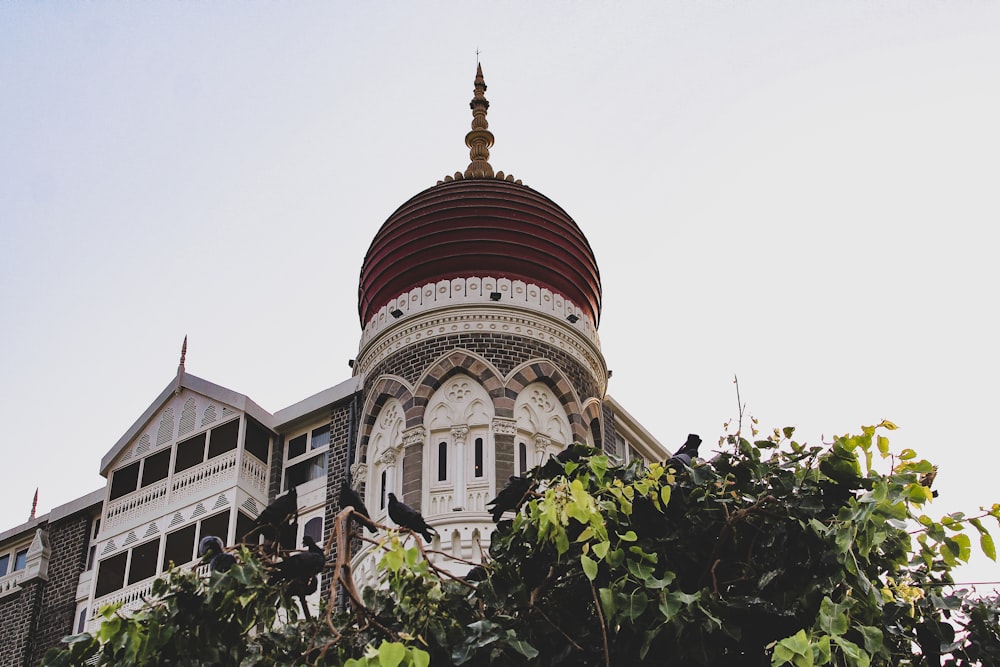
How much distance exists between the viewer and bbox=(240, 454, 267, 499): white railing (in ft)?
71.4

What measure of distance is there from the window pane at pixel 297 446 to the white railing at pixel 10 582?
7.28 meters

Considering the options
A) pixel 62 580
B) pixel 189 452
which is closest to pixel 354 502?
pixel 189 452

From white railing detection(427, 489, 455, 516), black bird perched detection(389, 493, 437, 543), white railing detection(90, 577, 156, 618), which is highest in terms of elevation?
white railing detection(427, 489, 455, 516)

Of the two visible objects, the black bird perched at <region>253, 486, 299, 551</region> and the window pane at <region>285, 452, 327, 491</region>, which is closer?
the black bird perched at <region>253, 486, 299, 551</region>

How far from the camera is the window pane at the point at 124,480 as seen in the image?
23.9 m

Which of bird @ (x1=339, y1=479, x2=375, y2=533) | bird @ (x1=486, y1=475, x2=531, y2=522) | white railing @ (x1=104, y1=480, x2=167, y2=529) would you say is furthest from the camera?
white railing @ (x1=104, y1=480, x2=167, y2=529)

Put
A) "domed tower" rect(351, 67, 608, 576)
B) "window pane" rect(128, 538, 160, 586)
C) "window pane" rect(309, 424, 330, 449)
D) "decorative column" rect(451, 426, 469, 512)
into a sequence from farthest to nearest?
"window pane" rect(128, 538, 160, 586), "window pane" rect(309, 424, 330, 449), "domed tower" rect(351, 67, 608, 576), "decorative column" rect(451, 426, 469, 512)

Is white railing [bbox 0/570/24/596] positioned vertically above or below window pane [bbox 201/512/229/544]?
above

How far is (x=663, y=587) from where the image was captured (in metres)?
9.22

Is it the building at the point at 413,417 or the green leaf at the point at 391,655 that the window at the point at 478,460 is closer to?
the building at the point at 413,417

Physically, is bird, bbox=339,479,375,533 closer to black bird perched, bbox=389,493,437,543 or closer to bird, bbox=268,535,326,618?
black bird perched, bbox=389,493,437,543

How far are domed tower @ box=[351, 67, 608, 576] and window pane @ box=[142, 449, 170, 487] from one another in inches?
172

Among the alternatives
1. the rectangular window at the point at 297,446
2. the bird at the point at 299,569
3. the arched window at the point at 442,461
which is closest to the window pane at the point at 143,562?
the rectangular window at the point at 297,446

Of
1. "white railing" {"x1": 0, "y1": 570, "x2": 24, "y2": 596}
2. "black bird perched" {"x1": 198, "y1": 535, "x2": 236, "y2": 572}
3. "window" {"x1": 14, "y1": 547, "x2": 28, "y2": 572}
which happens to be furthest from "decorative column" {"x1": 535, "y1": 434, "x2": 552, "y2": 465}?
"window" {"x1": 14, "y1": 547, "x2": 28, "y2": 572}
